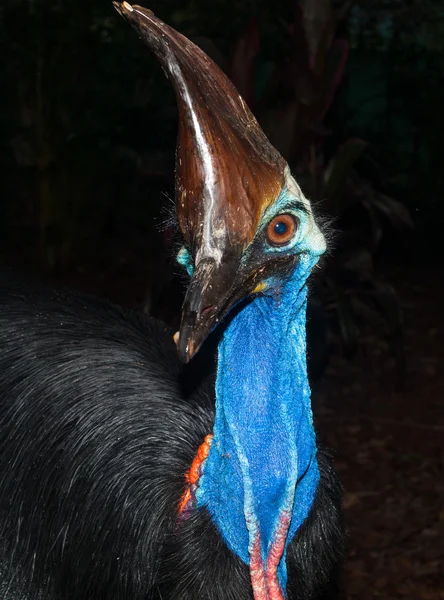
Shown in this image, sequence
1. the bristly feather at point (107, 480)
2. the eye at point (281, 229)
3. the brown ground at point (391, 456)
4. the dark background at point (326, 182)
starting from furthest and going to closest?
the dark background at point (326, 182) → the brown ground at point (391, 456) → the bristly feather at point (107, 480) → the eye at point (281, 229)

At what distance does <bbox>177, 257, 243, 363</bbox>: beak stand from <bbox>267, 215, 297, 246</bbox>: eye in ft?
0.41

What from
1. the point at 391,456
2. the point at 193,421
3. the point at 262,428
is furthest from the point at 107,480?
the point at 391,456

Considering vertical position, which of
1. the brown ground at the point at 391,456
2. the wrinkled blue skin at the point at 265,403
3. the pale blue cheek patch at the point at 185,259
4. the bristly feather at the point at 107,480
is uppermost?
the pale blue cheek patch at the point at 185,259

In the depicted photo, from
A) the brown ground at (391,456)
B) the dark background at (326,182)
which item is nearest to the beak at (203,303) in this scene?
the dark background at (326,182)

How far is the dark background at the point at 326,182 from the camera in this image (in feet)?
11.1

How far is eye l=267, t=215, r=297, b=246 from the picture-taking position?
1.47 metres

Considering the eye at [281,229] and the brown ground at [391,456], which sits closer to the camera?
the eye at [281,229]

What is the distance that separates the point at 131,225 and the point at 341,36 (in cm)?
197

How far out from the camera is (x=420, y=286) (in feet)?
16.9

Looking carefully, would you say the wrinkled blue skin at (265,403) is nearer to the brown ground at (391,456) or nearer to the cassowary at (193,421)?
the cassowary at (193,421)

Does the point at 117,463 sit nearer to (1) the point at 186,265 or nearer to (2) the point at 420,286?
(1) the point at 186,265

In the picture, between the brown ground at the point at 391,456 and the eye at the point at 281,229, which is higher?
the eye at the point at 281,229

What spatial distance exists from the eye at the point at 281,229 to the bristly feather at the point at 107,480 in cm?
48

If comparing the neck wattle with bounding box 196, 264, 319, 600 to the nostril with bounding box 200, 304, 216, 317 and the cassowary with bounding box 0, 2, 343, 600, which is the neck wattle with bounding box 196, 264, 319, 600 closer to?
the cassowary with bounding box 0, 2, 343, 600
